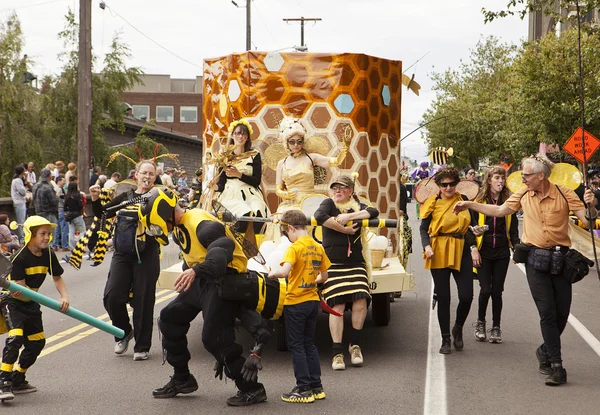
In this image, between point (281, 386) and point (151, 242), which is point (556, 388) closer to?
point (281, 386)

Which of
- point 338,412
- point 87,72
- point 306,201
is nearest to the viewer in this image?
point 338,412

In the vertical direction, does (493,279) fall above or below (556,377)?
above

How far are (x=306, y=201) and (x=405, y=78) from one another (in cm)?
334

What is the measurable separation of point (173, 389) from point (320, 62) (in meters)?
4.90

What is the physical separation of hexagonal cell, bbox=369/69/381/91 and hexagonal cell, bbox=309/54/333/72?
539mm

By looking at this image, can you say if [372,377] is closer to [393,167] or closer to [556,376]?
[556,376]

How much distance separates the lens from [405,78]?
12367 millimetres

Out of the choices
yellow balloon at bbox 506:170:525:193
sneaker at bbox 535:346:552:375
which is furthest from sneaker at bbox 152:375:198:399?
yellow balloon at bbox 506:170:525:193

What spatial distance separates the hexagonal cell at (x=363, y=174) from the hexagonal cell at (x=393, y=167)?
2.02ft

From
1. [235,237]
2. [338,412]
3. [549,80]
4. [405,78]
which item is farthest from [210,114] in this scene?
[549,80]

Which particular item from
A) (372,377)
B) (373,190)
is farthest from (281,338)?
(373,190)

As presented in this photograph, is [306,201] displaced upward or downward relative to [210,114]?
downward

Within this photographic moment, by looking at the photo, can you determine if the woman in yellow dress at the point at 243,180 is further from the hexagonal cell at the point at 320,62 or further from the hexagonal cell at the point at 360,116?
the hexagonal cell at the point at 360,116

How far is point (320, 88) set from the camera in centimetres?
1067
